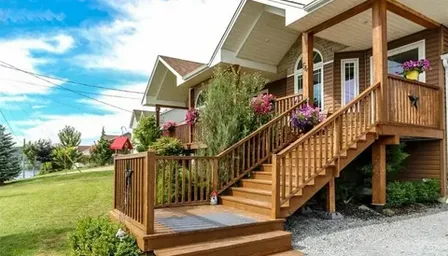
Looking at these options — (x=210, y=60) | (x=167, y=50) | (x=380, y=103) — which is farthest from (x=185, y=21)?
(x=380, y=103)

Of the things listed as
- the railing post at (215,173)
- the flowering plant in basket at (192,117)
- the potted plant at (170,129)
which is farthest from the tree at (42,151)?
the railing post at (215,173)

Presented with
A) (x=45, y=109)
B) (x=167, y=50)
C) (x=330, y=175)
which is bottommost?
(x=330, y=175)

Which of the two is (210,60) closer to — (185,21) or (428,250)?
(428,250)

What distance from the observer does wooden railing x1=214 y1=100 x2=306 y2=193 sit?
7410 millimetres

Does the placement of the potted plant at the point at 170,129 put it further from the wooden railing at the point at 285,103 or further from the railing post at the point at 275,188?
the railing post at the point at 275,188

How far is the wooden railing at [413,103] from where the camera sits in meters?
7.23

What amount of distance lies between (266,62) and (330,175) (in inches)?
259

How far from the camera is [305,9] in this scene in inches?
301

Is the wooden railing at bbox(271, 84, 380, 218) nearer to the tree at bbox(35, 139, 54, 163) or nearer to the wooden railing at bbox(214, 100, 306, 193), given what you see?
the wooden railing at bbox(214, 100, 306, 193)

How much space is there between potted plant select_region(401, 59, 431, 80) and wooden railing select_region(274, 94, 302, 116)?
2625mm

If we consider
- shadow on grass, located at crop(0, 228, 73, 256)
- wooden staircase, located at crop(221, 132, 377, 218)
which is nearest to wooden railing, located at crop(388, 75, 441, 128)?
wooden staircase, located at crop(221, 132, 377, 218)

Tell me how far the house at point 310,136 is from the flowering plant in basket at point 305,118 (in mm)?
257

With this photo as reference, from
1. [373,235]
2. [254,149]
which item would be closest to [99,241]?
[373,235]

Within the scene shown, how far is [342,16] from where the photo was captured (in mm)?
7598
